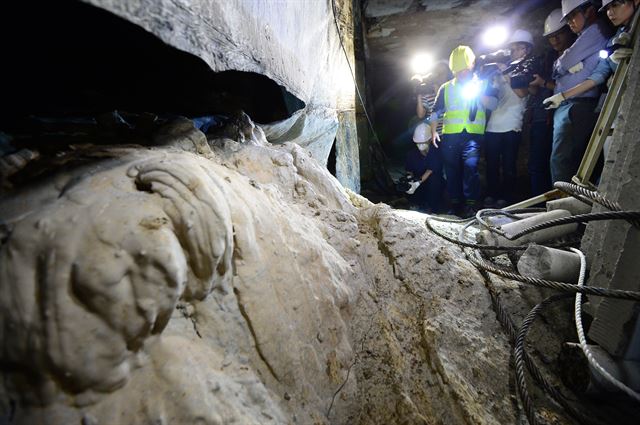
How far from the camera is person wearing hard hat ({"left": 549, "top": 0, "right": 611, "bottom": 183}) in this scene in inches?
135

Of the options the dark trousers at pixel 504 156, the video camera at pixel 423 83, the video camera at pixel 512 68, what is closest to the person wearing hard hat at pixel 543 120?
the video camera at pixel 512 68

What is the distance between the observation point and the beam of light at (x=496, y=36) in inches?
225

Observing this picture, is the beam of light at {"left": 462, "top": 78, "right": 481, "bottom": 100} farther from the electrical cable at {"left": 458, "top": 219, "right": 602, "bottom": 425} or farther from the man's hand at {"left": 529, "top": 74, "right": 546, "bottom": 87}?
the electrical cable at {"left": 458, "top": 219, "right": 602, "bottom": 425}

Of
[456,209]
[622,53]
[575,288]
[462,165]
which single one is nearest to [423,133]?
[462,165]

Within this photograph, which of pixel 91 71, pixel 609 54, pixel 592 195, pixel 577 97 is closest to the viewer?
pixel 91 71

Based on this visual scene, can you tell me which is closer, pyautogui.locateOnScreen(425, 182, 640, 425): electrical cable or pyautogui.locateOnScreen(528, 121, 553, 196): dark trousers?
pyautogui.locateOnScreen(425, 182, 640, 425): electrical cable

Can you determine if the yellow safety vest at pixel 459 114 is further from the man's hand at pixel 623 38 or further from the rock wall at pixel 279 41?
the man's hand at pixel 623 38

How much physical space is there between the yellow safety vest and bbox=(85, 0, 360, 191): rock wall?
198cm

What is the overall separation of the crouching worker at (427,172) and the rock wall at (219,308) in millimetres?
4533

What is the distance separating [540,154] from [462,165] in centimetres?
119

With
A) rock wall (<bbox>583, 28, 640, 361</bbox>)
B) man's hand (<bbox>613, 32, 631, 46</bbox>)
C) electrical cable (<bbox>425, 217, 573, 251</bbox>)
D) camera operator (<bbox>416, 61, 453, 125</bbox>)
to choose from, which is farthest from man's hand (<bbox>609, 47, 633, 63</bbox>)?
camera operator (<bbox>416, 61, 453, 125</bbox>)

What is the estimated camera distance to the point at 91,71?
4.20 feet

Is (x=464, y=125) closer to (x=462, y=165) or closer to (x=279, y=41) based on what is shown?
(x=462, y=165)

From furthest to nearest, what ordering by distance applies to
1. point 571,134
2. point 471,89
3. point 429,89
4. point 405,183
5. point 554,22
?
point 405,183
point 429,89
point 471,89
point 554,22
point 571,134
